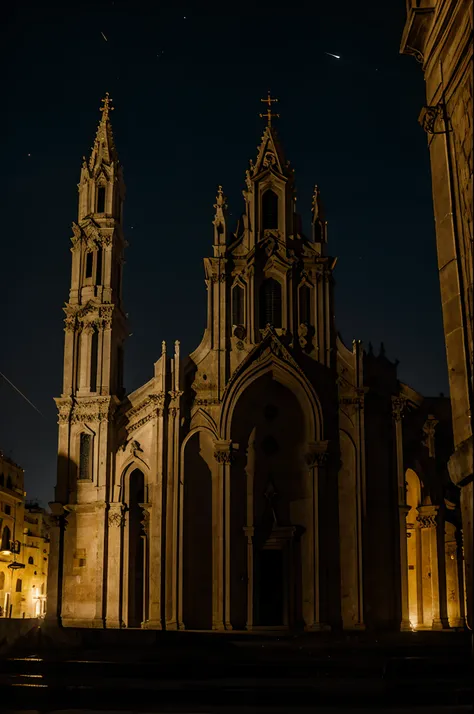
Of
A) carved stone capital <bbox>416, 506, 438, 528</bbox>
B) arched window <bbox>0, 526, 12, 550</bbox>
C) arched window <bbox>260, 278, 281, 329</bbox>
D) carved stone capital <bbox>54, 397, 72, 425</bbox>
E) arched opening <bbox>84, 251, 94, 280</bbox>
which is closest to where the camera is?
carved stone capital <bbox>416, 506, 438, 528</bbox>

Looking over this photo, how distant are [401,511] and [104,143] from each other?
74.7 feet

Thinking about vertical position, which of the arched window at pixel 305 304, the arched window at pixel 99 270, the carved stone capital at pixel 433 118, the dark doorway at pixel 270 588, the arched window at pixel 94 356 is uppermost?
the arched window at pixel 99 270

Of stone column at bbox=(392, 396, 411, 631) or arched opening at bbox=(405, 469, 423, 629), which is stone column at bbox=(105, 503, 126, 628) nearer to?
stone column at bbox=(392, 396, 411, 631)

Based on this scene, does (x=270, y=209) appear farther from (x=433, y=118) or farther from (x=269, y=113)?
(x=433, y=118)

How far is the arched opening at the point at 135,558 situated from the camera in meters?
39.8

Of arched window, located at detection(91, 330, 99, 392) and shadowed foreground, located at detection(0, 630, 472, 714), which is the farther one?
arched window, located at detection(91, 330, 99, 392)

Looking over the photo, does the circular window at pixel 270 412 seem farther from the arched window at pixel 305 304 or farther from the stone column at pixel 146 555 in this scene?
the stone column at pixel 146 555

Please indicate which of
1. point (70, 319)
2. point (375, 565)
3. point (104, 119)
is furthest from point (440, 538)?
point (104, 119)

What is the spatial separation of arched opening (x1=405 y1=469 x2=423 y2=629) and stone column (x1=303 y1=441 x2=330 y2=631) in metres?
4.15

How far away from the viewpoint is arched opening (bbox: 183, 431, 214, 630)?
128 ft

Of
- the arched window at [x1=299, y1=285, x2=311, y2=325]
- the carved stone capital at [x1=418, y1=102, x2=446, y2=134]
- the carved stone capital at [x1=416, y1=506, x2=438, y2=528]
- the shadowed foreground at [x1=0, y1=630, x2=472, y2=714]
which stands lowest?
the shadowed foreground at [x1=0, y1=630, x2=472, y2=714]

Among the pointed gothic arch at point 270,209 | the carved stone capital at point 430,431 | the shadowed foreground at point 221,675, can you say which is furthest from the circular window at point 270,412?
the shadowed foreground at point 221,675

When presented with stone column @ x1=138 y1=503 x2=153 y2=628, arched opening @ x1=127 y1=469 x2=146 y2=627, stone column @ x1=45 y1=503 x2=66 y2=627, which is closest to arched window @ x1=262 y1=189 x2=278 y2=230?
arched opening @ x1=127 y1=469 x2=146 y2=627

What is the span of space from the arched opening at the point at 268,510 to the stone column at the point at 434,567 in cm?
512
